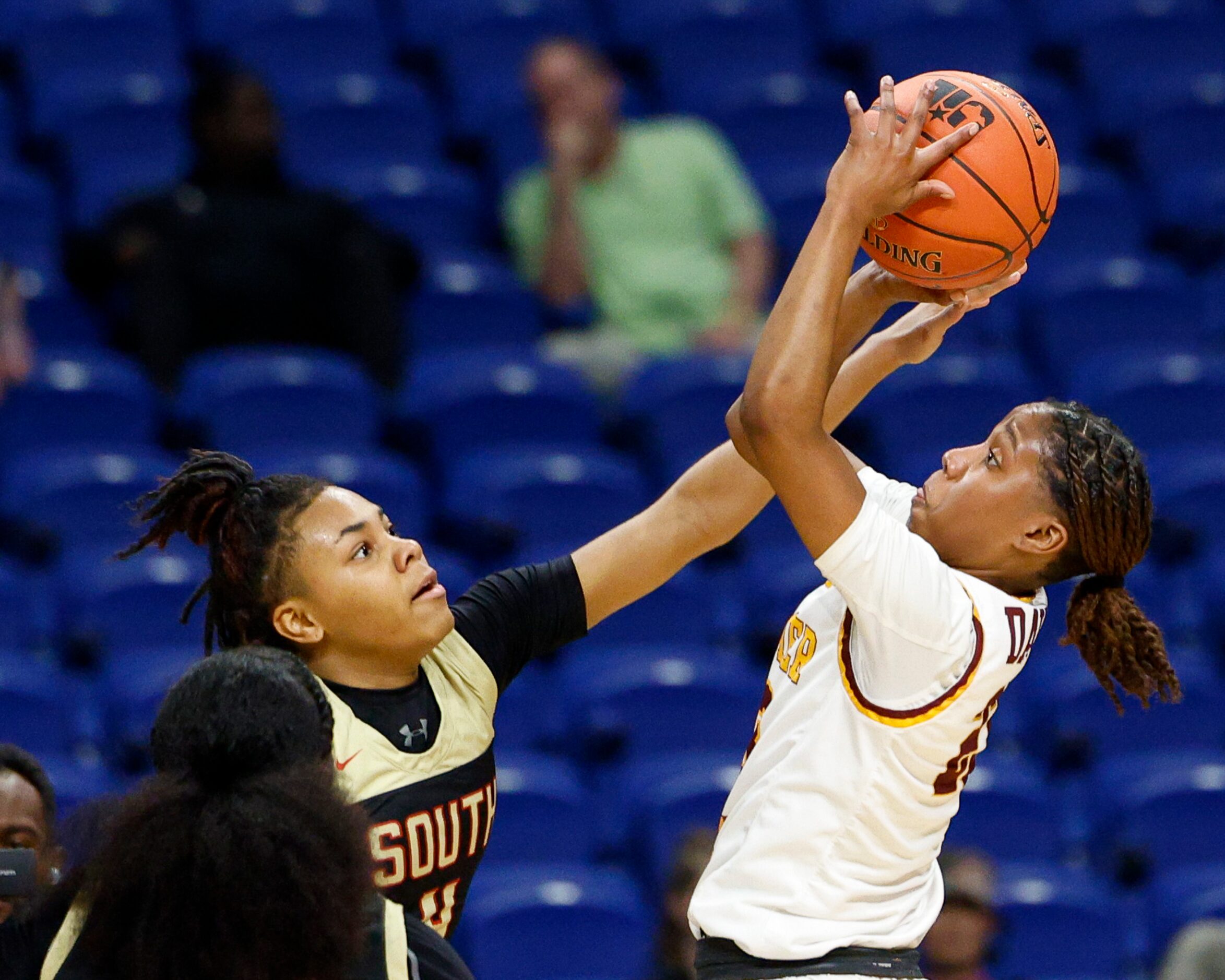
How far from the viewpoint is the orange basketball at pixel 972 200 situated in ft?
9.30

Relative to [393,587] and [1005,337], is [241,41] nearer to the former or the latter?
[1005,337]

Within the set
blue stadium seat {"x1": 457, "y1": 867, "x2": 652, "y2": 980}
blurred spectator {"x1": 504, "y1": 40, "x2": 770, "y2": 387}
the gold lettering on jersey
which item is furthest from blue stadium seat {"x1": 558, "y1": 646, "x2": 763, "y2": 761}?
the gold lettering on jersey

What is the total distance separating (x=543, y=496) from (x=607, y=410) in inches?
33.7

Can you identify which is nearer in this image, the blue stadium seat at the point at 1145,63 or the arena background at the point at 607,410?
the arena background at the point at 607,410

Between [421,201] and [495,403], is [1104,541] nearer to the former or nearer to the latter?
[495,403]

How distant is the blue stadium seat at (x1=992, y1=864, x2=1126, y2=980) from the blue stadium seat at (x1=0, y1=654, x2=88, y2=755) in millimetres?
2619

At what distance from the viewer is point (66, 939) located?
90.7 inches

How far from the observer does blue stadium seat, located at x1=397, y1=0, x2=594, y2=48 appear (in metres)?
8.09

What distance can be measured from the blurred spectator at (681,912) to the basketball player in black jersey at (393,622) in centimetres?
170

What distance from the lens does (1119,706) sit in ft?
10.4

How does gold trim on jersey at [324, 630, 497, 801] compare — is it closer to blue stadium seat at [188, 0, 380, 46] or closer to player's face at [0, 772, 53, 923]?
player's face at [0, 772, 53, 923]

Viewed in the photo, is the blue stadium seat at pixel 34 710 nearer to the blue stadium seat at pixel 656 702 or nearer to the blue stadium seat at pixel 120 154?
the blue stadium seat at pixel 656 702

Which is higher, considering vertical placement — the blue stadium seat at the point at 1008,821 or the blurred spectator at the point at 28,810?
the blue stadium seat at the point at 1008,821

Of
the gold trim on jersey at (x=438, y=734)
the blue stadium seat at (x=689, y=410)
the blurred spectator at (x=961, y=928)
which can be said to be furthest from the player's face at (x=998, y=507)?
the blue stadium seat at (x=689, y=410)
